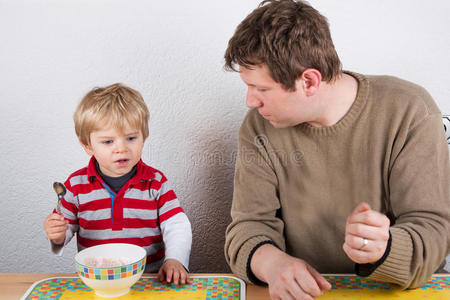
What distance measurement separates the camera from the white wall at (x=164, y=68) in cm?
144

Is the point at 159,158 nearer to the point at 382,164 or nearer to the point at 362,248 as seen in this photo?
the point at 382,164

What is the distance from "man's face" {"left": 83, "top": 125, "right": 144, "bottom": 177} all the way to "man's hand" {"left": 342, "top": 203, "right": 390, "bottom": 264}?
0.62 meters

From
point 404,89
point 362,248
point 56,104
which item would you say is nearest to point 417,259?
point 362,248

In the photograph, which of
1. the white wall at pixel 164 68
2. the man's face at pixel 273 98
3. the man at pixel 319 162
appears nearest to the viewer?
the man at pixel 319 162

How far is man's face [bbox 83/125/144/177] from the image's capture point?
1.20 metres

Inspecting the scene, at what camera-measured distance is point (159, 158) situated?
1.53 meters

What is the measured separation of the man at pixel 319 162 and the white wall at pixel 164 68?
30 cm

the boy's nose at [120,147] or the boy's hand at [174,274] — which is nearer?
the boy's hand at [174,274]

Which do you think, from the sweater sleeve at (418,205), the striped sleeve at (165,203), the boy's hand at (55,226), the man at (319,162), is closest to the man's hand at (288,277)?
the man at (319,162)

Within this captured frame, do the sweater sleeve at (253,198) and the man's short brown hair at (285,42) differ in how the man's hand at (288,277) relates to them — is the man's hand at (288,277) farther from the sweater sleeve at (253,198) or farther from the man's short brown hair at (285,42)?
the man's short brown hair at (285,42)

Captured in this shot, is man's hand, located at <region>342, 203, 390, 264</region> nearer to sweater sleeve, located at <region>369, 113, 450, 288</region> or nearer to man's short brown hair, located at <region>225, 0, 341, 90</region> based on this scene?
sweater sleeve, located at <region>369, 113, 450, 288</region>

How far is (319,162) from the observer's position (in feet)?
3.81

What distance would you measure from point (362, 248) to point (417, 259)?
0.54 feet

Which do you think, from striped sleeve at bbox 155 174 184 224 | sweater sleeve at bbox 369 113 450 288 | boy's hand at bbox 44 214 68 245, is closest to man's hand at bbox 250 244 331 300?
sweater sleeve at bbox 369 113 450 288
